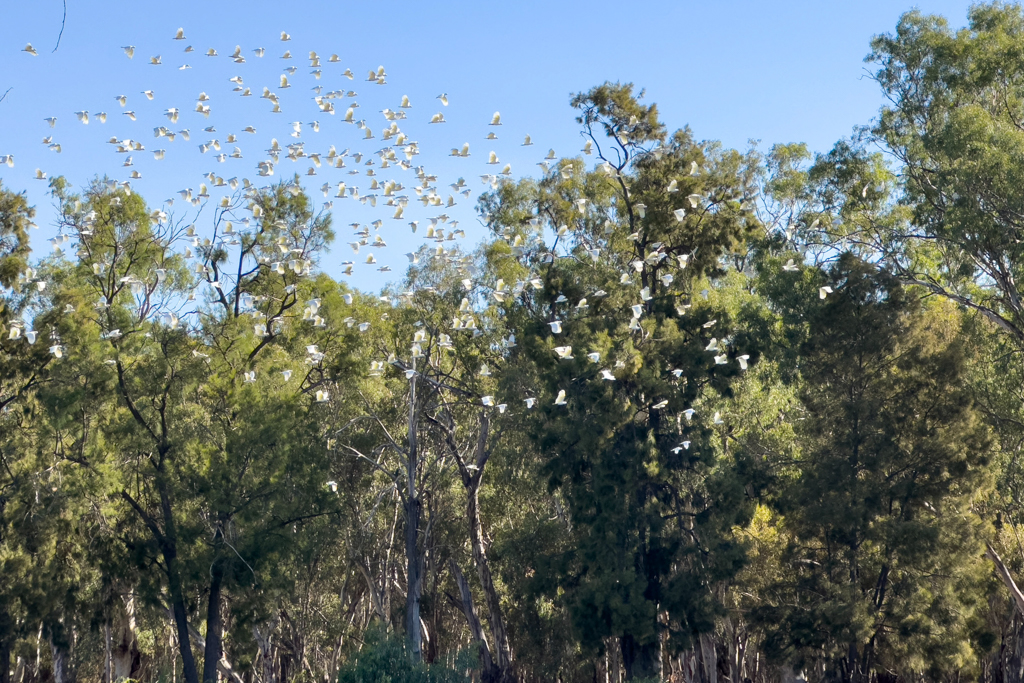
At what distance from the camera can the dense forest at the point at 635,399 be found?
16.9 meters

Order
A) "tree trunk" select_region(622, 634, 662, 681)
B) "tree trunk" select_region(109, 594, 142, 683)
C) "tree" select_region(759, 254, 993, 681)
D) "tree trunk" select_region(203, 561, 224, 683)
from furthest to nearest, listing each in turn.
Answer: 1. "tree trunk" select_region(109, 594, 142, 683)
2. "tree trunk" select_region(203, 561, 224, 683)
3. "tree trunk" select_region(622, 634, 662, 681)
4. "tree" select_region(759, 254, 993, 681)

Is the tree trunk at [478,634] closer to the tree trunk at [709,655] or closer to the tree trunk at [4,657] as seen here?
the tree trunk at [709,655]

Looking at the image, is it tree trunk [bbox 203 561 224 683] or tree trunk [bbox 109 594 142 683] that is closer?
tree trunk [bbox 203 561 224 683]

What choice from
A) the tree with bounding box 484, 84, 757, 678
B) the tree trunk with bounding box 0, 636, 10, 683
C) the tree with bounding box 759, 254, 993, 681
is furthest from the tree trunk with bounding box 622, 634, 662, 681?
the tree trunk with bounding box 0, 636, 10, 683

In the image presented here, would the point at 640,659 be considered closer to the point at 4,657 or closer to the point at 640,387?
the point at 640,387

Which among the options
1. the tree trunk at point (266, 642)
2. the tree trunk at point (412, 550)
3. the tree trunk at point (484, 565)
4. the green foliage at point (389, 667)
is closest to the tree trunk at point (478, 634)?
the tree trunk at point (484, 565)

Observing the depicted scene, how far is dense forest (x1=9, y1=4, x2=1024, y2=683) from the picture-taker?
1692 centimetres

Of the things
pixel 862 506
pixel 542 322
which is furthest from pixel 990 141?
pixel 542 322

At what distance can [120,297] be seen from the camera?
1873cm

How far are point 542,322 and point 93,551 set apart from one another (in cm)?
977

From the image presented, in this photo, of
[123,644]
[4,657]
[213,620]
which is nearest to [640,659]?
[213,620]

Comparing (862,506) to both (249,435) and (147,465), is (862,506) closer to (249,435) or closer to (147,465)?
(249,435)

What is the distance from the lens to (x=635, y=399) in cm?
1831

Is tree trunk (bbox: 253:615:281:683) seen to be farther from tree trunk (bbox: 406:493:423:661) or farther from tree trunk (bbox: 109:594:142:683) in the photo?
tree trunk (bbox: 406:493:423:661)
